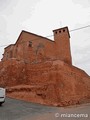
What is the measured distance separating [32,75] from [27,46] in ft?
33.5

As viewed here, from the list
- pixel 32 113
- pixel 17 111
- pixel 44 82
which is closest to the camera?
pixel 32 113

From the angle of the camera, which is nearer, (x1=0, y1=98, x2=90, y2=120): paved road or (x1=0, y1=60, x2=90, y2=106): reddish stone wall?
(x1=0, y1=98, x2=90, y2=120): paved road

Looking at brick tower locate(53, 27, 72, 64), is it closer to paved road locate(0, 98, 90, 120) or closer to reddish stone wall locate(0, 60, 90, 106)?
reddish stone wall locate(0, 60, 90, 106)

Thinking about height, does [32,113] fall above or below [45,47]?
below

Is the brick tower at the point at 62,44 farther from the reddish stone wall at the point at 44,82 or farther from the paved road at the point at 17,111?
the paved road at the point at 17,111

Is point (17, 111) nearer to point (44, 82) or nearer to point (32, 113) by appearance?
point (32, 113)

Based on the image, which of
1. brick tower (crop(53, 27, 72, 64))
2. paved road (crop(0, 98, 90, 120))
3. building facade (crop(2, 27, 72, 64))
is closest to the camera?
paved road (crop(0, 98, 90, 120))

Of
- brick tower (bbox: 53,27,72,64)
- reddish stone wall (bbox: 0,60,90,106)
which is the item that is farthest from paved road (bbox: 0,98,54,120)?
brick tower (bbox: 53,27,72,64)

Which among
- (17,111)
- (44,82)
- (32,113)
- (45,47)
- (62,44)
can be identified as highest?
(62,44)

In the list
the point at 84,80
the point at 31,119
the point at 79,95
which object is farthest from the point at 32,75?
the point at 31,119

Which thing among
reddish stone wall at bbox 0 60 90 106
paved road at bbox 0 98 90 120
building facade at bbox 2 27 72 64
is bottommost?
paved road at bbox 0 98 90 120

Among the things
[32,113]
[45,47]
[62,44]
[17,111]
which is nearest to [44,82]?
[17,111]

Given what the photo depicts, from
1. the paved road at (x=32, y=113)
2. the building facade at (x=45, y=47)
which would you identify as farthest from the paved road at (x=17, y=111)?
the building facade at (x=45, y=47)

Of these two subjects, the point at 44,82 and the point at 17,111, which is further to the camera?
the point at 44,82
